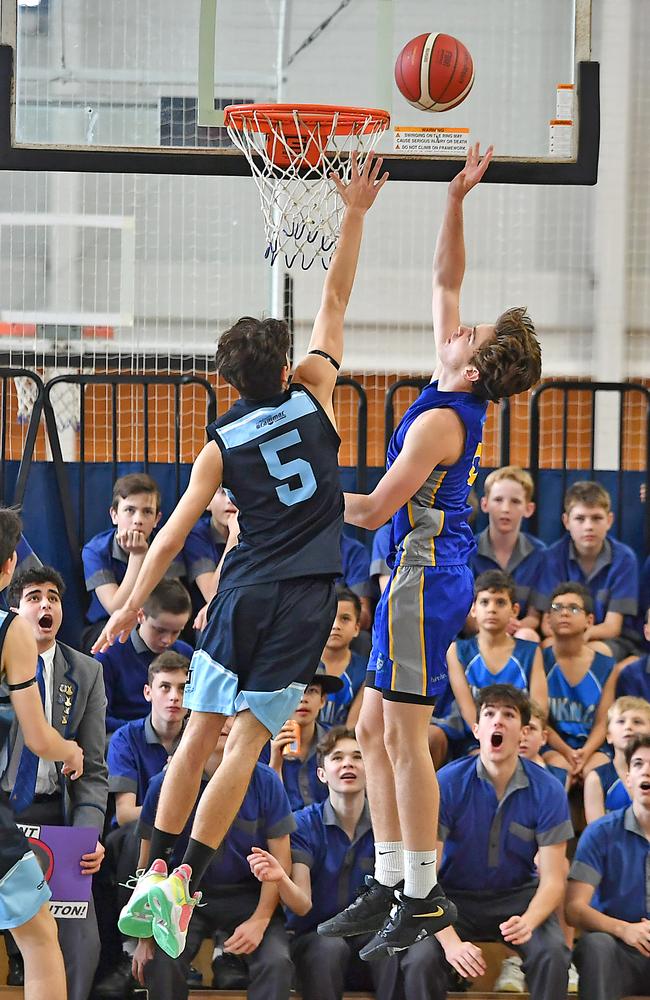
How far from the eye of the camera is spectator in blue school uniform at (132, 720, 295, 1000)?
623cm

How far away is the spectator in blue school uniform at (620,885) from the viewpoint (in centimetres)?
652

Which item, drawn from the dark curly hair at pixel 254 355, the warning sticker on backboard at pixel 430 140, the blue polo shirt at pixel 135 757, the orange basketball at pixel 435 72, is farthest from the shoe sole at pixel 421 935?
the orange basketball at pixel 435 72

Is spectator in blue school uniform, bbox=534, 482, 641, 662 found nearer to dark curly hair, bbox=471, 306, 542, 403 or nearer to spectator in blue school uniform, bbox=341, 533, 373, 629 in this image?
spectator in blue school uniform, bbox=341, 533, 373, 629

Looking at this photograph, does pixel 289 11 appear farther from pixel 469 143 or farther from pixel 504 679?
pixel 504 679

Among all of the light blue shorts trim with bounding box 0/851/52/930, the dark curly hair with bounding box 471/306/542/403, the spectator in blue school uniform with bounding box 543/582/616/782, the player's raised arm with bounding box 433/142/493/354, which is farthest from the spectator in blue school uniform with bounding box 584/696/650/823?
the light blue shorts trim with bounding box 0/851/52/930

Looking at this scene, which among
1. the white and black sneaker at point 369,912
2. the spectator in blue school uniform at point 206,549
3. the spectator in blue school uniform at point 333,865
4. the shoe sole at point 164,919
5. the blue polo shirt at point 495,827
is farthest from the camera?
the spectator in blue school uniform at point 206,549

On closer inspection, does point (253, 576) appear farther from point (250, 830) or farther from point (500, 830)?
point (500, 830)

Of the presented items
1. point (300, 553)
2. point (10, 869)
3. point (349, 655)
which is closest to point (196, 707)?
point (300, 553)

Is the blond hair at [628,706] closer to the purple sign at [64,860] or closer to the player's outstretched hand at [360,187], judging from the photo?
the purple sign at [64,860]

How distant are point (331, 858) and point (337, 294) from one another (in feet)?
10.3

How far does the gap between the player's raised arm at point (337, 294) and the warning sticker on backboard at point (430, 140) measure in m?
0.49

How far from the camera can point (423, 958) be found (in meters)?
6.35

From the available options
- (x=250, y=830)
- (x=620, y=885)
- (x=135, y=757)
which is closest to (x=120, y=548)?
(x=135, y=757)

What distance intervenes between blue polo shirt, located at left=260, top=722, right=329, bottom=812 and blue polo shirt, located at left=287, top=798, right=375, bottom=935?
1.20 ft
